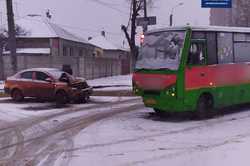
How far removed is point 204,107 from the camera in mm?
19609

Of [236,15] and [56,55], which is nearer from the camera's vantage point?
[56,55]

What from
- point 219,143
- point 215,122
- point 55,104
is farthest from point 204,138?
point 55,104

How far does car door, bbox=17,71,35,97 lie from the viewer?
26.3 metres

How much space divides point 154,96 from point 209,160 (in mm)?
7742

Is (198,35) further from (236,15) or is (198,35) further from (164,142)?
(236,15)

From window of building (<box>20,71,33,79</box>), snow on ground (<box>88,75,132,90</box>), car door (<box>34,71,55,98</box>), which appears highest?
window of building (<box>20,71,33,79</box>)

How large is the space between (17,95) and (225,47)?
33.5ft

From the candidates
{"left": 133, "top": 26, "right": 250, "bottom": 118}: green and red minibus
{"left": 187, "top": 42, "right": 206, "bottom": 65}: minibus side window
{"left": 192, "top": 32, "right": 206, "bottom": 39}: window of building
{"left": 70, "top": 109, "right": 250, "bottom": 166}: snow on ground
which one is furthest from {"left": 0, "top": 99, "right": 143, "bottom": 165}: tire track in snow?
{"left": 192, "top": 32, "right": 206, "bottom": 39}: window of building

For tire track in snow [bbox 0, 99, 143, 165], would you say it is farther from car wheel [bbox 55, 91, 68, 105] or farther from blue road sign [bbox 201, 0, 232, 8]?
blue road sign [bbox 201, 0, 232, 8]

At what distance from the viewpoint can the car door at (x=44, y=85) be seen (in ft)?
84.4

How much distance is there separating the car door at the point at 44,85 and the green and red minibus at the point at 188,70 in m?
6.68

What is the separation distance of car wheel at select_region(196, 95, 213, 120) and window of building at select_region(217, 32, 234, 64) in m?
1.38

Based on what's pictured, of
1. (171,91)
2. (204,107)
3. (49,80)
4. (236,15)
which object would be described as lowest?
(204,107)

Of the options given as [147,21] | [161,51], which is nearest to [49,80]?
[161,51]
